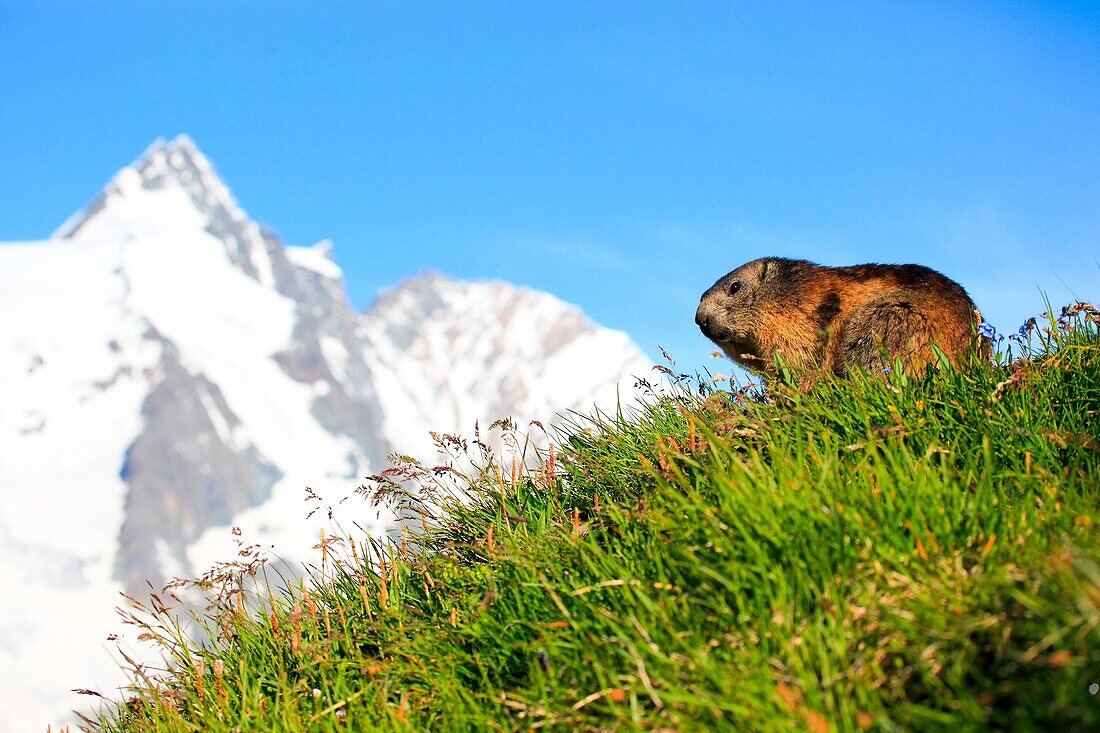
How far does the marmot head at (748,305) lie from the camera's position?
8.91m

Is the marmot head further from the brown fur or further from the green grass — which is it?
the green grass

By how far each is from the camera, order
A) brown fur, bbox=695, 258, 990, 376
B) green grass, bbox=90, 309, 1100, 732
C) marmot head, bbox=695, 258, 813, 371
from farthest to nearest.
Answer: marmot head, bbox=695, 258, 813, 371, brown fur, bbox=695, 258, 990, 376, green grass, bbox=90, 309, 1100, 732

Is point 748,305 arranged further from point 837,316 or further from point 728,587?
point 728,587

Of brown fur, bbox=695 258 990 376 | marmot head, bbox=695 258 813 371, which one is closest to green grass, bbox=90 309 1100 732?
brown fur, bbox=695 258 990 376

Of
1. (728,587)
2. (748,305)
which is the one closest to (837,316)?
(748,305)

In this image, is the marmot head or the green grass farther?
the marmot head

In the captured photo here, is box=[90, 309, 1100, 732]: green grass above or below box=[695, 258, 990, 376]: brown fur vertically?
below

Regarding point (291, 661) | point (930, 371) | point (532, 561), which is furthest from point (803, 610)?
point (291, 661)

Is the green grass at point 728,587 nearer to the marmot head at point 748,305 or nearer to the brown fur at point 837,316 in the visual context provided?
the brown fur at point 837,316

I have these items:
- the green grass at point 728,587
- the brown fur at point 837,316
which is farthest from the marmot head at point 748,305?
the green grass at point 728,587

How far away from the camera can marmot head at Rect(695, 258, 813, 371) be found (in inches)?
351

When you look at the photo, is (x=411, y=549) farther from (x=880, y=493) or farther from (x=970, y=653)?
(x=970, y=653)

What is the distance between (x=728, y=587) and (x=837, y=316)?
→ 4.86 metres

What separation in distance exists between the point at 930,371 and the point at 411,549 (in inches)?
135
